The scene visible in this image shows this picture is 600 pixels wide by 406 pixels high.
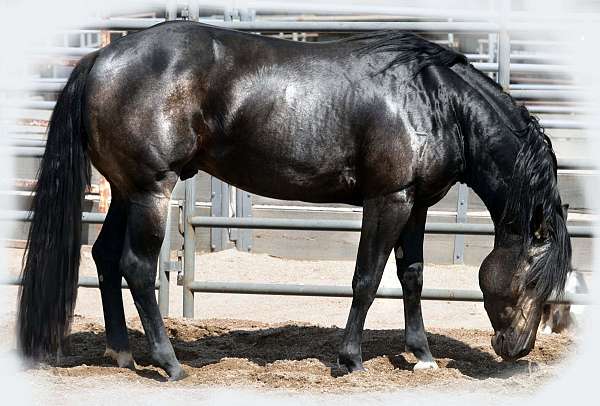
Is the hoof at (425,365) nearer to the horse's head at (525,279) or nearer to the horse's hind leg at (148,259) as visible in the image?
the horse's head at (525,279)

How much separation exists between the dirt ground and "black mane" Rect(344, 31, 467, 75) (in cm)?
158

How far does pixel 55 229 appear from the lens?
429cm

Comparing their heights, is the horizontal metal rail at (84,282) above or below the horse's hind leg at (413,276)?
below

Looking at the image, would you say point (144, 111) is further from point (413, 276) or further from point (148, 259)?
point (413, 276)

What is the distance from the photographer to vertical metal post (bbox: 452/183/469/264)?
735 cm

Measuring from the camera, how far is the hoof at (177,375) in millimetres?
4223

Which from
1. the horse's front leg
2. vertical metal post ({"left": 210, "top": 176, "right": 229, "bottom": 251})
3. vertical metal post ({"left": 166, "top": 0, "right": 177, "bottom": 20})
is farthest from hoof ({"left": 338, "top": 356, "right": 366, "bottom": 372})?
vertical metal post ({"left": 210, "top": 176, "right": 229, "bottom": 251})

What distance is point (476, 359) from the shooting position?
4.84m

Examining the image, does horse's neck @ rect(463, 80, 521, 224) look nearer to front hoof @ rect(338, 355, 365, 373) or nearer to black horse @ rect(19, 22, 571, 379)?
black horse @ rect(19, 22, 571, 379)

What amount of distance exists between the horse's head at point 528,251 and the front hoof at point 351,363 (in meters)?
0.70

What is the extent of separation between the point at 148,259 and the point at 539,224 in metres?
1.96

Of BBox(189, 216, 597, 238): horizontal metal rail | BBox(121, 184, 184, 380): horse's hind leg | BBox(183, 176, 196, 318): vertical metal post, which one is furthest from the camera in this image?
BBox(183, 176, 196, 318): vertical metal post

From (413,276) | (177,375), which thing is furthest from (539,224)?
(177,375)

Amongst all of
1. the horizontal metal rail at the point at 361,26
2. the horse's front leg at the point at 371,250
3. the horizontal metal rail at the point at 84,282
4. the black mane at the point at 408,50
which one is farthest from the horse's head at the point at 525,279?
the horizontal metal rail at the point at 84,282
